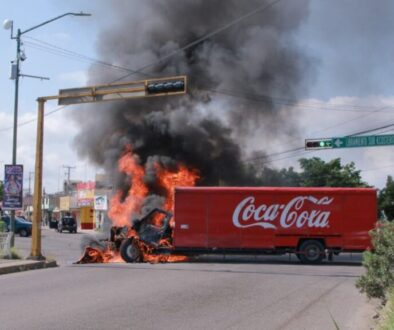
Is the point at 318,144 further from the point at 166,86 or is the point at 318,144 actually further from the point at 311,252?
the point at 166,86

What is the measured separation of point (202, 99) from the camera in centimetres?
3019

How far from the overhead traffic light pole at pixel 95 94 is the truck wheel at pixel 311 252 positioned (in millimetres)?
8269

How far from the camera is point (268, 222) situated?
69.1 feet

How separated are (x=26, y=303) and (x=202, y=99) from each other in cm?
2099

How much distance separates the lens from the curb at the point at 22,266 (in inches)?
629

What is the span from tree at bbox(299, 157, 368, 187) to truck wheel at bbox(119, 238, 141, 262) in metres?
40.1

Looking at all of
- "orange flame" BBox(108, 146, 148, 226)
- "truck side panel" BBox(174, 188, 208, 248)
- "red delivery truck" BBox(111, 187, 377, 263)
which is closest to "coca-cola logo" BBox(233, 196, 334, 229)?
"red delivery truck" BBox(111, 187, 377, 263)

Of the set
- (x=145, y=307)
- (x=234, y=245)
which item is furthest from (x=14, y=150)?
(x=145, y=307)

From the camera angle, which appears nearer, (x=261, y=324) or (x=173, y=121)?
(x=261, y=324)

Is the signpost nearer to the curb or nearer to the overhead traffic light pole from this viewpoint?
the overhead traffic light pole

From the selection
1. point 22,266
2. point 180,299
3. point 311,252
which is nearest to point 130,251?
point 22,266

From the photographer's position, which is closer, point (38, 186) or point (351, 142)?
point (38, 186)

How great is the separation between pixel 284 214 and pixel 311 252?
1.63 metres

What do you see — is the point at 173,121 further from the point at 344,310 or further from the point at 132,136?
the point at 344,310
